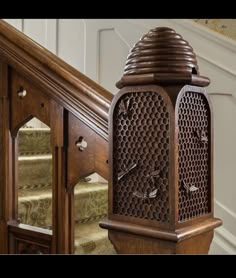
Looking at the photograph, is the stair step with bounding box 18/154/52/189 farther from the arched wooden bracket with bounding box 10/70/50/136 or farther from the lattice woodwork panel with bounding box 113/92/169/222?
the lattice woodwork panel with bounding box 113/92/169/222

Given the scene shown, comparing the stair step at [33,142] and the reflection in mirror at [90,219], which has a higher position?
the stair step at [33,142]

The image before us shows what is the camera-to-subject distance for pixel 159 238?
72cm

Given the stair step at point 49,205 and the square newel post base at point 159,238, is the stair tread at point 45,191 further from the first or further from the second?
the square newel post base at point 159,238

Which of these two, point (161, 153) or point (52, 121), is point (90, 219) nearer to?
point (52, 121)

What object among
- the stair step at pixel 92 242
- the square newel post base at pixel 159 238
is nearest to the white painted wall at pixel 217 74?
the stair step at pixel 92 242

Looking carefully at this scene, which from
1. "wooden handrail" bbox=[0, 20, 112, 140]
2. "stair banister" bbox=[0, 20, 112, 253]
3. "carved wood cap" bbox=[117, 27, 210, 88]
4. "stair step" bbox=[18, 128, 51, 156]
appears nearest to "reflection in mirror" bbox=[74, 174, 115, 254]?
"stair step" bbox=[18, 128, 51, 156]

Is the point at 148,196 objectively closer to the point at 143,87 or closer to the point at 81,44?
the point at 143,87

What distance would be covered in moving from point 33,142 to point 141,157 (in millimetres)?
1922

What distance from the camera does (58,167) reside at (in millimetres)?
1080

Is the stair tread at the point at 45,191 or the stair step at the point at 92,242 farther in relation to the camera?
the stair tread at the point at 45,191

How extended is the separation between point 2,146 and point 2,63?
23 cm

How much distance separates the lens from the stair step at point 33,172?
2.20 m

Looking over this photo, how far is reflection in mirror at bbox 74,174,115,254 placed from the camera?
1823 mm

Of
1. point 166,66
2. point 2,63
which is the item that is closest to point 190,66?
point 166,66
